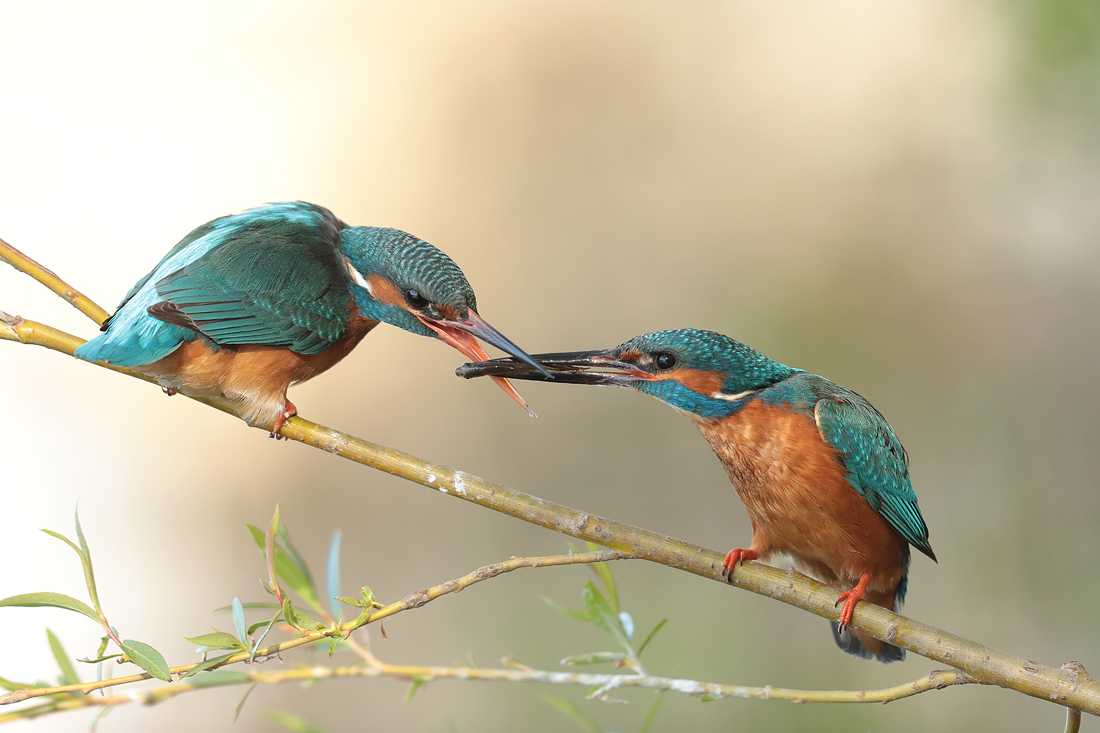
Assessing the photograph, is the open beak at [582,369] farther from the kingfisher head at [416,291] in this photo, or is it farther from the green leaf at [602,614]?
the green leaf at [602,614]

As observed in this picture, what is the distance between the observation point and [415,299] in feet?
2.81

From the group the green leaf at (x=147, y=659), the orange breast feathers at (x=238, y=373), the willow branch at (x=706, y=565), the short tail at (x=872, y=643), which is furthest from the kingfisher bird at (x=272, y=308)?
the short tail at (x=872, y=643)

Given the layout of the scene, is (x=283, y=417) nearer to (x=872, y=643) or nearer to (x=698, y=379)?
(x=698, y=379)

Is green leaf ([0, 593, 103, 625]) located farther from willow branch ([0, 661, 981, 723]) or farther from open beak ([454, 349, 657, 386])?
open beak ([454, 349, 657, 386])

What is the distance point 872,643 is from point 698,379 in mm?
394

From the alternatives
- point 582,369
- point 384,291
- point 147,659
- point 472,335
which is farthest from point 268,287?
point 147,659

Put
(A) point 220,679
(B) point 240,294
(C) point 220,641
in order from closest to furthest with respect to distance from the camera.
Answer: (A) point 220,679, (C) point 220,641, (B) point 240,294

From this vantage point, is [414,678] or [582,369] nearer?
[414,678]

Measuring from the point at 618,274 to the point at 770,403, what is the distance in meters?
1.29

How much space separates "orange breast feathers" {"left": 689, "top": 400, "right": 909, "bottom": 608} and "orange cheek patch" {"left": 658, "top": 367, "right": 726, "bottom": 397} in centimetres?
6

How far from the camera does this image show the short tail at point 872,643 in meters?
0.91

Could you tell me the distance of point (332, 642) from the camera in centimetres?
54

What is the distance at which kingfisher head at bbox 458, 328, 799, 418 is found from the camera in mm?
781

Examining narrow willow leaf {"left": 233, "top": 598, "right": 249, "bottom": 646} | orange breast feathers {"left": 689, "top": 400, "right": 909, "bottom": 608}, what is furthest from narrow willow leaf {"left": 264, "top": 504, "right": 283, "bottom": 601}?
orange breast feathers {"left": 689, "top": 400, "right": 909, "bottom": 608}
